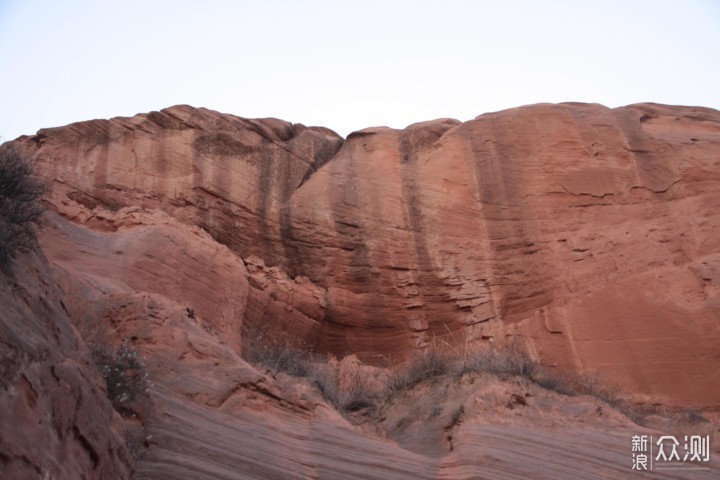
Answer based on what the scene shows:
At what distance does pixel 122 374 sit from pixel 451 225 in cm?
990

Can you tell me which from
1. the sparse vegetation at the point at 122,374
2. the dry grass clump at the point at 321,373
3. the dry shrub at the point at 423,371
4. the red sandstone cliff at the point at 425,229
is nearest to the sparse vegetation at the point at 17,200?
the sparse vegetation at the point at 122,374

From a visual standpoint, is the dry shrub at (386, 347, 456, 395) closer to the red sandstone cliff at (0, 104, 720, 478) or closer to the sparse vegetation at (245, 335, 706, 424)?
the sparse vegetation at (245, 335, 706, 424)

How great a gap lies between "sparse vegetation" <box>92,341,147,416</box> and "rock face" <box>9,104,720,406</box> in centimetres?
547

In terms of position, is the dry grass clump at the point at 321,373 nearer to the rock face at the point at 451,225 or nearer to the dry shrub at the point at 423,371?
the dry shrub at the point at 423,371

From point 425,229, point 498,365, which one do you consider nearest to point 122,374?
point 498,365

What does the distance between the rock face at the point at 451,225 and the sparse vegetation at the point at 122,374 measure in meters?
5.47

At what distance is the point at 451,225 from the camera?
645 inches

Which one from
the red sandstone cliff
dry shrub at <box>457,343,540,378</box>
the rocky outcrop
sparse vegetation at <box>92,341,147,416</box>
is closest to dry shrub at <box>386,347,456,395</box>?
dry shrub at <box>457,343,540,378</box>

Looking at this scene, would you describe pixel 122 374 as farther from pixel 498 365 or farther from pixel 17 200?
pixel 498 365

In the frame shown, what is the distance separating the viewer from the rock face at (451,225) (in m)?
14.3

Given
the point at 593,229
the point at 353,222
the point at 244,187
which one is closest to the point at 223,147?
the point at 244,187

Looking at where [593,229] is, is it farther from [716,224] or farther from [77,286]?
[77,286]

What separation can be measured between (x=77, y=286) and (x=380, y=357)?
7109mm

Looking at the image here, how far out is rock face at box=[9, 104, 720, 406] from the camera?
565 inches
